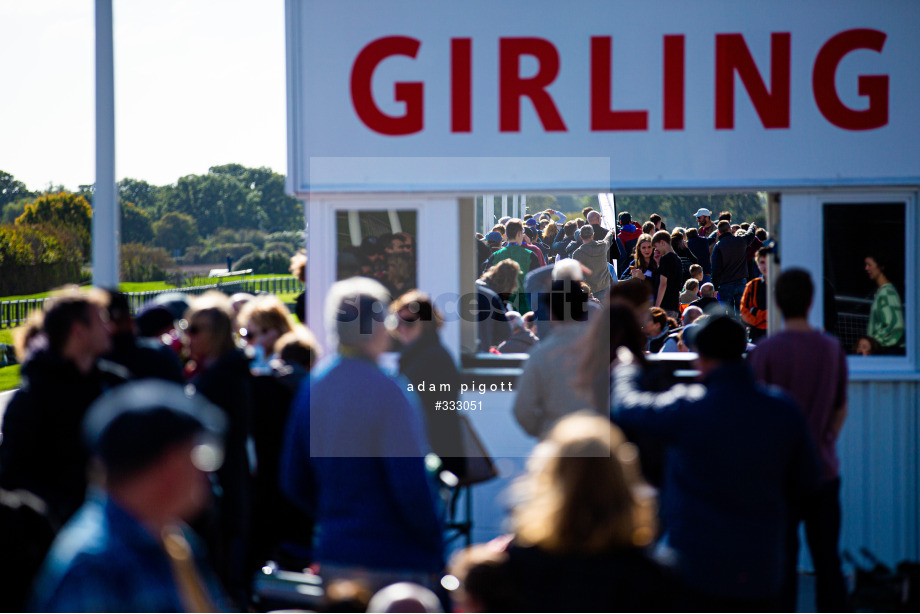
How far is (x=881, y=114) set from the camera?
4992 mm

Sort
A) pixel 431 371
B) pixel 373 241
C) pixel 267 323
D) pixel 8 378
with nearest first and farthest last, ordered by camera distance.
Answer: pixel 431 371 < pixel 267 323 < pixel 373 241 < pixel 8 378

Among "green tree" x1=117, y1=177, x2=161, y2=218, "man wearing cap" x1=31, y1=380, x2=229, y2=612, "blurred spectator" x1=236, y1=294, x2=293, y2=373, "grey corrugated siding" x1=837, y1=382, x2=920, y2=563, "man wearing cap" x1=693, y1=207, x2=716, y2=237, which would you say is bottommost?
"grey corrugated siding" x1=837, y1=382, x2=920, y2=563

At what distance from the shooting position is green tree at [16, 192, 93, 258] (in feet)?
162

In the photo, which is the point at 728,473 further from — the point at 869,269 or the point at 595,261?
the point at 595,261

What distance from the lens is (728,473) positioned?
9.87ft

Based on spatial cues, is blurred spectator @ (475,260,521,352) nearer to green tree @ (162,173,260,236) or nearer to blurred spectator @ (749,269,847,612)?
blurred spectator @ (749,269,847,612)

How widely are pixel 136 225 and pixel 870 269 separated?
74.4 m

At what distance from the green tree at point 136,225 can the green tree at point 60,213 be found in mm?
11531

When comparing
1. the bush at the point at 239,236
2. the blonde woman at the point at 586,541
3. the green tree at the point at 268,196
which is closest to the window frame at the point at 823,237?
the blonde woman at the point at 586,541

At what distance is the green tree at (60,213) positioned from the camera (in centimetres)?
4950

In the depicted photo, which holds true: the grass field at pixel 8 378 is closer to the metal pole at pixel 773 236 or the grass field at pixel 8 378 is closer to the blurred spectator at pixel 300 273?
the blurred spectator at pixel 300 273

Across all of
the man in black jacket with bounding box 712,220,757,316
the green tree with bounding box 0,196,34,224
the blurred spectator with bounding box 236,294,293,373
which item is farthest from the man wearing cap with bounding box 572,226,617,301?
the green tree with bounding box 0,196,34,224

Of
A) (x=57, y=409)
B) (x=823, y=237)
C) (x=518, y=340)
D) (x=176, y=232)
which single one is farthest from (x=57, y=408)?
(x=176, y=232)

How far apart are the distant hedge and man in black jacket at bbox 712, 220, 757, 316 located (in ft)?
101
